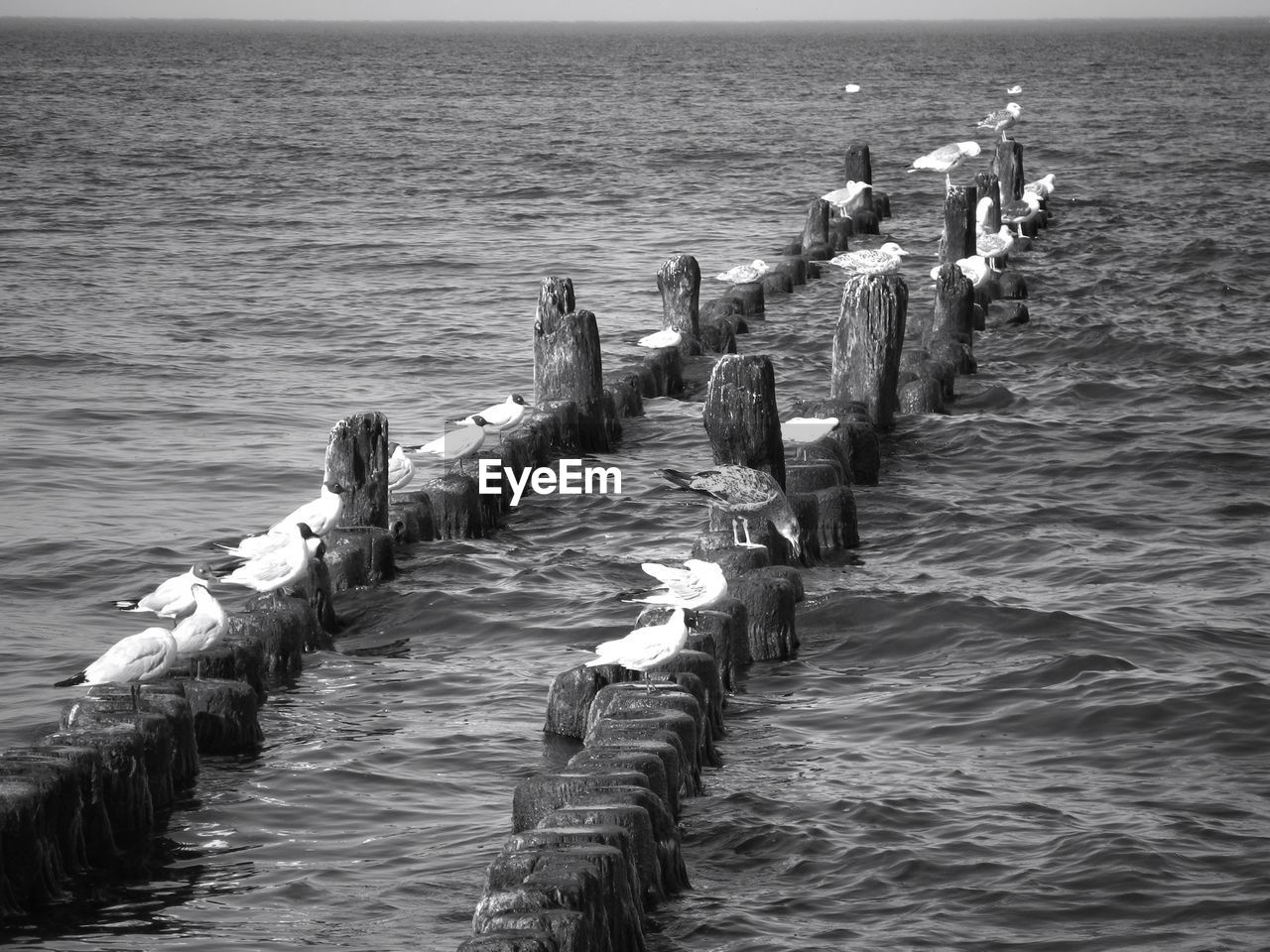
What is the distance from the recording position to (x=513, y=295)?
26.6 metres

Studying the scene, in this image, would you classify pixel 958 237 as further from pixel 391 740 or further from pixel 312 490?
pixel 391 740

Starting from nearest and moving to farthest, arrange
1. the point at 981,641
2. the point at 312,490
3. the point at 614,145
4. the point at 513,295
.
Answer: the point at 981,641 → the point at 312,490 → the point at 513,295 → the point at 614,145

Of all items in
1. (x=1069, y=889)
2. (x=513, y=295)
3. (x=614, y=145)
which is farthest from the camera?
(x=614, y=145)

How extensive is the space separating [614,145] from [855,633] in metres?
44.6

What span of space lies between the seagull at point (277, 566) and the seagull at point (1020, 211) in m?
21.1

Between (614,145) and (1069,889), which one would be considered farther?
(614,145)

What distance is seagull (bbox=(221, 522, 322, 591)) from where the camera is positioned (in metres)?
10.5

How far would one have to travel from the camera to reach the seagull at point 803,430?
1366 cm

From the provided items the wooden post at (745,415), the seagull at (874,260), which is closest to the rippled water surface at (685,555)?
the seagull at (874,260)

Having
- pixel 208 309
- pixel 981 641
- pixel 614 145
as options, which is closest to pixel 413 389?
pixel 208 309

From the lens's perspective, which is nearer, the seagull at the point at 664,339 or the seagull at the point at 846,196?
the seagull at the point at 664,339

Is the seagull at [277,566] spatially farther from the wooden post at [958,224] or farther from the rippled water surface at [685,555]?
the wooden post at [958,224]

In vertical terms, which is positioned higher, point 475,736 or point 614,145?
point 614,145

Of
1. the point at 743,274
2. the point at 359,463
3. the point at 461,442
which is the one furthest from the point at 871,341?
the point at 743,274
